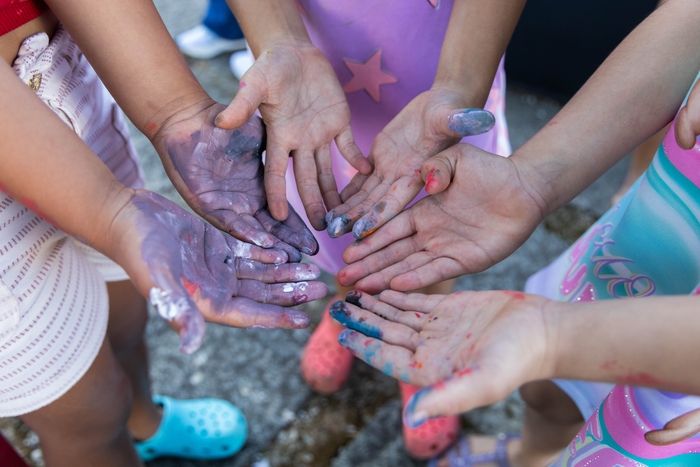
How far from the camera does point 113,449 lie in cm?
111

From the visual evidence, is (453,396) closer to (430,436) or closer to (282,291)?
(282,291)

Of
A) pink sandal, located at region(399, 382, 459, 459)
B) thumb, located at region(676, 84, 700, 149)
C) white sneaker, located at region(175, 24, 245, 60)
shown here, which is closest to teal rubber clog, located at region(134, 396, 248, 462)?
pink sandal, located at region(399, 382, 459, 459)

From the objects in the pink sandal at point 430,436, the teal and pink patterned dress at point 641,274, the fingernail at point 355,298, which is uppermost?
the fingernail at point 355,298

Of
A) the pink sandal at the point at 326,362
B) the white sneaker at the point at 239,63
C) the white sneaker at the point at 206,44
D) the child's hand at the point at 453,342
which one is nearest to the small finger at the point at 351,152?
the child's hand at the point at 453,342

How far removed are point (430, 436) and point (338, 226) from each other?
76 centimetres

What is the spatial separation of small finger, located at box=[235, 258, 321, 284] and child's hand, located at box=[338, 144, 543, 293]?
9 cm

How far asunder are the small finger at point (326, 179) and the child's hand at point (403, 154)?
27 millimetres

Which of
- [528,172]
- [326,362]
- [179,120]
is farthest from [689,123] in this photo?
[326,362]

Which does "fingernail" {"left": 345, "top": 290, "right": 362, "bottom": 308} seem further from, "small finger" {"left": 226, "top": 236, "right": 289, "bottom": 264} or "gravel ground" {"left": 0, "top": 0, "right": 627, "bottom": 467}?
"gravel ground" {"left": 0, "top": 0, "right": 627, "bottom": 467}

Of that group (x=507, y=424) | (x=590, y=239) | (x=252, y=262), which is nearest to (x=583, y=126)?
(x=590, y=239)

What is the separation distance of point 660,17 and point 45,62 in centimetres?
119

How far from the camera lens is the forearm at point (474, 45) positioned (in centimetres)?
120

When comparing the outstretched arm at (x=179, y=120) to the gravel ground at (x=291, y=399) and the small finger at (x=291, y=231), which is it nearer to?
the small finger at (x=291, y=231)

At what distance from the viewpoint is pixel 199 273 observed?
925 mm
